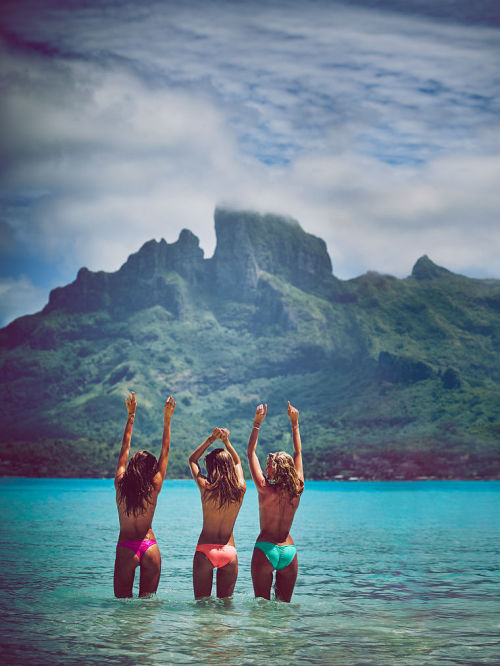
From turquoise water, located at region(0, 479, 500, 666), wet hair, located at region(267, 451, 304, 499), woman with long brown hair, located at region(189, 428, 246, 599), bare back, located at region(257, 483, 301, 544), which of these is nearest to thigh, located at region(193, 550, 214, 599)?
woman with long brown hair, located at region(189, 428, 246, 599)

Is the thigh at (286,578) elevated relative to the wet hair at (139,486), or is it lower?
lower

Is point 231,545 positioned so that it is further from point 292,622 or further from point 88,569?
point 88,569

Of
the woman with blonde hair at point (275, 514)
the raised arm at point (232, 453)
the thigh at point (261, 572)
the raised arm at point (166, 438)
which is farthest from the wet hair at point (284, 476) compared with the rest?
the raised arm at point (166, 438)

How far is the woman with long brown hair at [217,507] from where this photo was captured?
35.8ft

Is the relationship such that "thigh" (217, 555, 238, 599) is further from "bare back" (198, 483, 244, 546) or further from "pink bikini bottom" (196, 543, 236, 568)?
"bare back" (198, 483, 244, 546)

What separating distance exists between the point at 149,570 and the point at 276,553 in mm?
1983

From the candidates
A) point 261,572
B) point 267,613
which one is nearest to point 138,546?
point 261,572

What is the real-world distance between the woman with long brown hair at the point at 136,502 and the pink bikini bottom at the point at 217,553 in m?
0.73

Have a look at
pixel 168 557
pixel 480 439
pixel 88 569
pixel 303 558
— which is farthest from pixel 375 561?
pixel 480 439

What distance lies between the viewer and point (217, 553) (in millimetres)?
10984

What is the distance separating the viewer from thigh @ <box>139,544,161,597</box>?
36.6 ft

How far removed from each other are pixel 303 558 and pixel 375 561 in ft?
9.25

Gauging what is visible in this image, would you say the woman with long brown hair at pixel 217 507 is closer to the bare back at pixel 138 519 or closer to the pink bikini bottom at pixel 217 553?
the pink bikini bottom at pixel 217 553

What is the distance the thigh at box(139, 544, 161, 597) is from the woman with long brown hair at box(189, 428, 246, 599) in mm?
651
